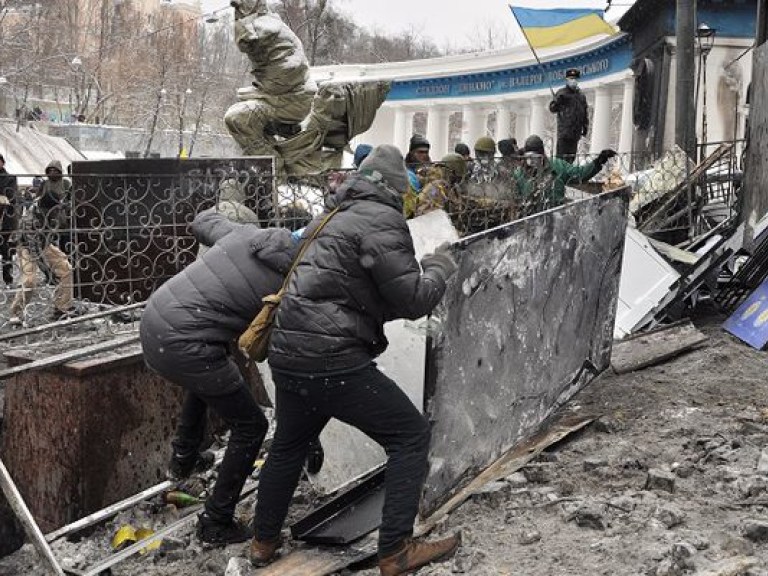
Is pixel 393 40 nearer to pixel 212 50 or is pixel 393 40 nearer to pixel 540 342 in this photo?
pixel 212 50

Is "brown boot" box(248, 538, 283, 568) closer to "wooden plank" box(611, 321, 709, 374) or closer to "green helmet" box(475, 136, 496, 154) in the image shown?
"wooden plank" box(611, 321, 709, 374)

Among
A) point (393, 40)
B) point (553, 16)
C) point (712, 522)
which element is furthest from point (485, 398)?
point (393, 40)

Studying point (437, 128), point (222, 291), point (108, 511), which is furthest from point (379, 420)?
point (437, 128)

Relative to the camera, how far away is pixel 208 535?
3822 mm

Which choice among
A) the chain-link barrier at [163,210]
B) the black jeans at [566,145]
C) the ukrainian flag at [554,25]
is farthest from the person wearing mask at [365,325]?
the ukrainian flag at [554,25]

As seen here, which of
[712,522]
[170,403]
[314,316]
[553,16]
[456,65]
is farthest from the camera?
[456,65]

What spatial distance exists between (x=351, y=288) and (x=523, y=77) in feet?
92.6

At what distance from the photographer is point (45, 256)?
7.18m

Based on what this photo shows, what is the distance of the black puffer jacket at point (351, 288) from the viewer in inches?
119

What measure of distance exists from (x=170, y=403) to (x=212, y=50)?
168 ft

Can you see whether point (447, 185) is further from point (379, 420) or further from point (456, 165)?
point (379, 420)

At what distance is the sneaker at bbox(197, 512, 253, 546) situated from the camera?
3818 millimetres

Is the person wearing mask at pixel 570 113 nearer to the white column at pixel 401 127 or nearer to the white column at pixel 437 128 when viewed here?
the white column at pixel 437 128

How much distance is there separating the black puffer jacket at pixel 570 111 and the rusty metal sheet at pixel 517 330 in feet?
23.7
